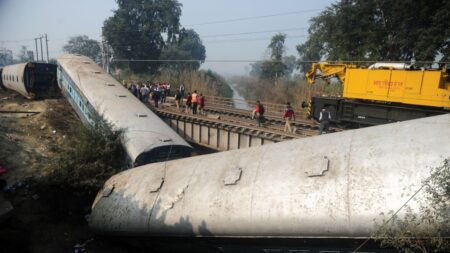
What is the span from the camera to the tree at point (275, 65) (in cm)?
6681

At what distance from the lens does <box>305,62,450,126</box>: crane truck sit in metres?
16.9

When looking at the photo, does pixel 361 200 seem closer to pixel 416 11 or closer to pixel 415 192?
pixel 415 192

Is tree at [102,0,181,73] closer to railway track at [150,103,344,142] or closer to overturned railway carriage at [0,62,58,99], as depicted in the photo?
overturned railway carriage at [0,62,58,99]

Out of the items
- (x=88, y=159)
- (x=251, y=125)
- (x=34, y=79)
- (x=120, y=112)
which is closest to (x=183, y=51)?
(x=34, y=79)

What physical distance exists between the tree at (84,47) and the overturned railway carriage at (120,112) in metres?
99.4

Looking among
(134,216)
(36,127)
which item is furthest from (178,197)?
(36,127)

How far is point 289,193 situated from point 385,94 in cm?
1341

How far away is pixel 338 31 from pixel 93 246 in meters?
31.2

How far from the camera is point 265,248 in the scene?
7.94m

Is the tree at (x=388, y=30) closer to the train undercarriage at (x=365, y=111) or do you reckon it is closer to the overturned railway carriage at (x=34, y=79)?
the train undercarriage at (x=365, y=111)

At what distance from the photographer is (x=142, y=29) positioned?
63.4 meters

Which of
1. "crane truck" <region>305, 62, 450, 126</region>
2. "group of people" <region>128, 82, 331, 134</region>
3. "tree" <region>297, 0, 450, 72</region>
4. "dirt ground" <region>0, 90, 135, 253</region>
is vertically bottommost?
"dirt ground" <region>0, 90, 135, 253</region>

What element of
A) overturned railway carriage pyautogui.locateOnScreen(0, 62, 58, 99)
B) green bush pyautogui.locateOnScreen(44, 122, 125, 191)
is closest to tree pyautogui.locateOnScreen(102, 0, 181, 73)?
overturned railway carriage pyautogui.locateOnScreen(0, 62, 58, 99)

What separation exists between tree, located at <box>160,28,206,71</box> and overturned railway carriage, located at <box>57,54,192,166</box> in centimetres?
4305
